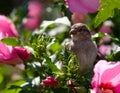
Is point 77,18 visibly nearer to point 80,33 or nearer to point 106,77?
point 80,33

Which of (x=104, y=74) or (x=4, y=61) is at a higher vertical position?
(x=4, y=61)

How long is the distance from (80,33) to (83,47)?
68 mm

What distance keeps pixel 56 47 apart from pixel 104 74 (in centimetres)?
52

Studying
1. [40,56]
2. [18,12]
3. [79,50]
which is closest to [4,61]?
[40,56]

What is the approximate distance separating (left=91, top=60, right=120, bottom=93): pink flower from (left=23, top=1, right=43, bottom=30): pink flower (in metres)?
1.89

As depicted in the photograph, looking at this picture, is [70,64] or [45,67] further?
[45,67]

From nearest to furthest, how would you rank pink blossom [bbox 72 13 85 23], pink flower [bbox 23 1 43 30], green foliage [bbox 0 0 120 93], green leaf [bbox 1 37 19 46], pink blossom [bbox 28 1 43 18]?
green foliage [bbox 0 0 120 93], green leaf [bbox 1 37 19 46], pink blossom [bbox 72 13 85 23], pink flower [bbox 23 1 43 30], pink blossom [bbox 28 1 43 18]

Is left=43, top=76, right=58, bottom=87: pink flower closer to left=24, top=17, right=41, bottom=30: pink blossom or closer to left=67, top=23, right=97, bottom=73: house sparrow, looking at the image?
left=67, top=23, right=97, bottom=73: house sparrow

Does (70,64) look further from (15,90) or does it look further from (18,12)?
(18,12)

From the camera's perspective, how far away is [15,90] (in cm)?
201

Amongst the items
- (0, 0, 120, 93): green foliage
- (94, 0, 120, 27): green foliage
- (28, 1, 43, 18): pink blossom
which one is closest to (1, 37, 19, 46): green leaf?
(0, 0, 120, 93): green foliage

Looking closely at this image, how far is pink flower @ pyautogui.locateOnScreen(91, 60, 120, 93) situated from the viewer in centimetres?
150

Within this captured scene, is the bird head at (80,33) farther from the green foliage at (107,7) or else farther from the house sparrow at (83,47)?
the green foliage at (107,7)

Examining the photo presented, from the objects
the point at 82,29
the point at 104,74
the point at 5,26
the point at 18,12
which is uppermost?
the point at 18,12
